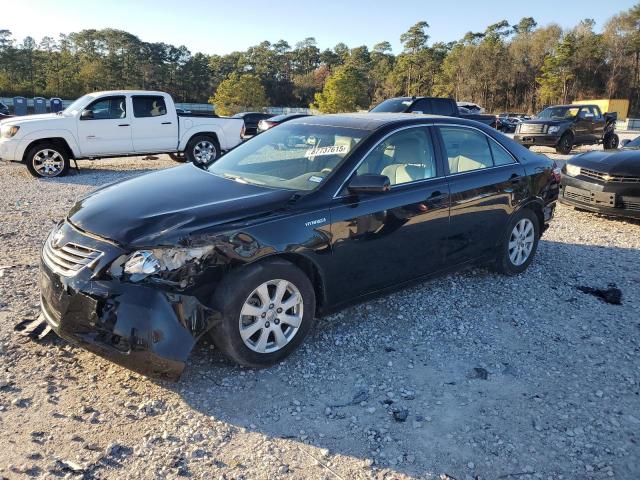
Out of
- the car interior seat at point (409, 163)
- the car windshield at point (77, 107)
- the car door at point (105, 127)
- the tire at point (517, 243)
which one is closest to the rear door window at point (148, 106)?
the car door at point (105, 127)

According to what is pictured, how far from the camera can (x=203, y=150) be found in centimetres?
1304

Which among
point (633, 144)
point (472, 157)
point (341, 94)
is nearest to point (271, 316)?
point (472, 157)

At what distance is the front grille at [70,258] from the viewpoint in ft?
9.73

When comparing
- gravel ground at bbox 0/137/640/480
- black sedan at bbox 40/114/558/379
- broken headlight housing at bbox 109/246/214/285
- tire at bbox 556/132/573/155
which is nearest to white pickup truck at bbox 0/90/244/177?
gravel ground at bbox 0/137/640/480

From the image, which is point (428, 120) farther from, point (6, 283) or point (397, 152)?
point (6, 283)

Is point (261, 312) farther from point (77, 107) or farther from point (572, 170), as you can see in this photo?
point (77, 107)

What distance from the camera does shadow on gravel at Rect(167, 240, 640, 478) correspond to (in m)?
2.67

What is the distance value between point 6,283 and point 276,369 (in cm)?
288

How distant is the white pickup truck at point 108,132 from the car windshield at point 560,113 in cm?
1200

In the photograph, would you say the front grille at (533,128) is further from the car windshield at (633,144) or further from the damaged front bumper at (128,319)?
the damaged front bumper at (128,319)

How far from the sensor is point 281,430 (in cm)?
277

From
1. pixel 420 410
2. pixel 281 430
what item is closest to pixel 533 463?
pixel 420 410

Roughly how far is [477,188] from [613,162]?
422 centimetres

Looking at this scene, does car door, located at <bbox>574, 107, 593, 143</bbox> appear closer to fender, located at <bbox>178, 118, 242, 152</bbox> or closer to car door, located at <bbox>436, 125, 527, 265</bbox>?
fender, located at <bbox>178, 118, 242, 152</bbox>
